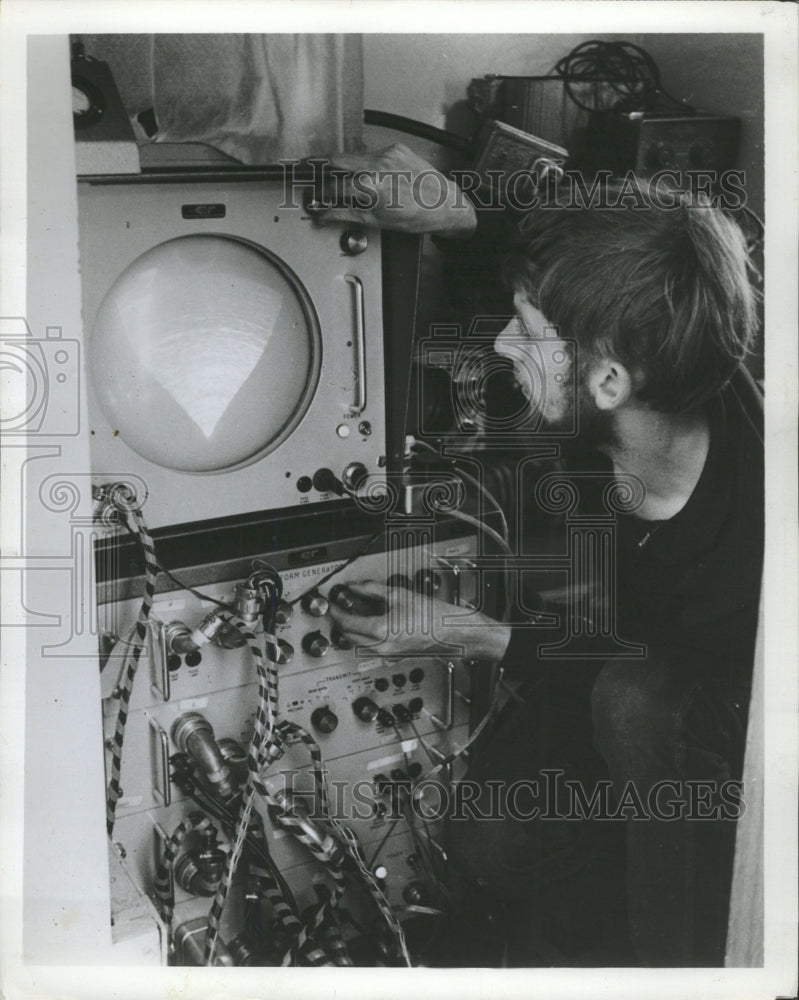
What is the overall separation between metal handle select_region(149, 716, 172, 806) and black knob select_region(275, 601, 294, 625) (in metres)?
0.29

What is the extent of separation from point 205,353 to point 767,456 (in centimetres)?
108

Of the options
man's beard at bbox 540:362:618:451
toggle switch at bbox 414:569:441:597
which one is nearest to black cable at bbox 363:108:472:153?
man's beard at bbox 540:362:618:451

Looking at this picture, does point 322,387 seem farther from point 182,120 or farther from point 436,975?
point 436,975

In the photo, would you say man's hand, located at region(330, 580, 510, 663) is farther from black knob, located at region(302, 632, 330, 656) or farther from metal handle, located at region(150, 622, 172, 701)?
metal handle, located at region(150, 622, 172, 701)

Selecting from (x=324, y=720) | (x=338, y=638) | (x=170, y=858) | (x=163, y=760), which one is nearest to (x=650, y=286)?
(x=338, y=638)

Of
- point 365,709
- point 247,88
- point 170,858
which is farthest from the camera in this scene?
point 365,709

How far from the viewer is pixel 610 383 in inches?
67.2

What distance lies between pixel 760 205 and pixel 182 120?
1.07 meters

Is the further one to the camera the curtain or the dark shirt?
the dark shirt

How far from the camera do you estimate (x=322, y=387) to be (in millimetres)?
1676

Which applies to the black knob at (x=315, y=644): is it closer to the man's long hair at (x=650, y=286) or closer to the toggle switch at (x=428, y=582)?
the toggle switch at (x=428, y=582)

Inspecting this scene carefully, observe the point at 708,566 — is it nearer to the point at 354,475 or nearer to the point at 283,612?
the point at 354,475

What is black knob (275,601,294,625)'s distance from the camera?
169cm

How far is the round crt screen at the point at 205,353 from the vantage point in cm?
157
